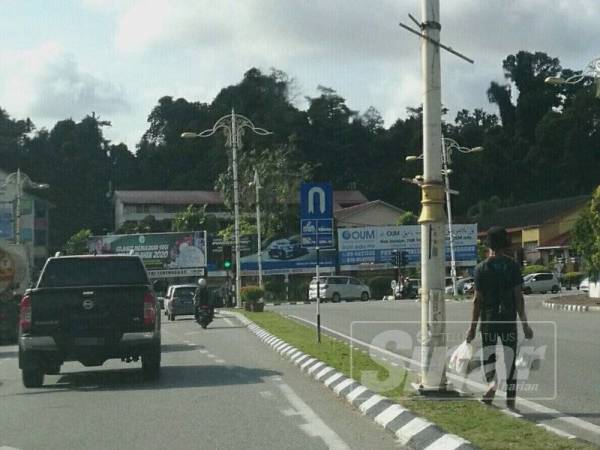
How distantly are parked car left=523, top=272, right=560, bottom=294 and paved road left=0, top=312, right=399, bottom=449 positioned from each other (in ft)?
153

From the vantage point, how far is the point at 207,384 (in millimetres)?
13914

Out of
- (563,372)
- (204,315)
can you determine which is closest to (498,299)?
(563,372)

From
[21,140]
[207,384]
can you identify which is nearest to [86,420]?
[207,384]

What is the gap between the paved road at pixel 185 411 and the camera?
30.2 ft

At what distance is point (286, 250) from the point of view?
253ft

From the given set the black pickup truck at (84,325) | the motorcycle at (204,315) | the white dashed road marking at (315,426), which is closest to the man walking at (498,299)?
the white dashed road marking at (315,426)

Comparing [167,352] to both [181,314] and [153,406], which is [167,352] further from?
[181,314]

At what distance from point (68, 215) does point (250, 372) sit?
90673mm

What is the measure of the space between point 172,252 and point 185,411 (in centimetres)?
6483

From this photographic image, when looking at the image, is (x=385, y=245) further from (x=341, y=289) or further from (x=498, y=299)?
(x=498, y=299)

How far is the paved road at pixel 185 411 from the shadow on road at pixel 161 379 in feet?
0.05

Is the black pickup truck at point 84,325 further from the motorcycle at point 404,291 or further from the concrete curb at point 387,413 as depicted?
the motorcycle at point 404,291

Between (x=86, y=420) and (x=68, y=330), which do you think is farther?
(x=68, y=330)

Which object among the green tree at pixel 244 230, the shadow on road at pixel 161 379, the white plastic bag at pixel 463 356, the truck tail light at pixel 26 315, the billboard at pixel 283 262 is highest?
the green tree at pixel 244 230
